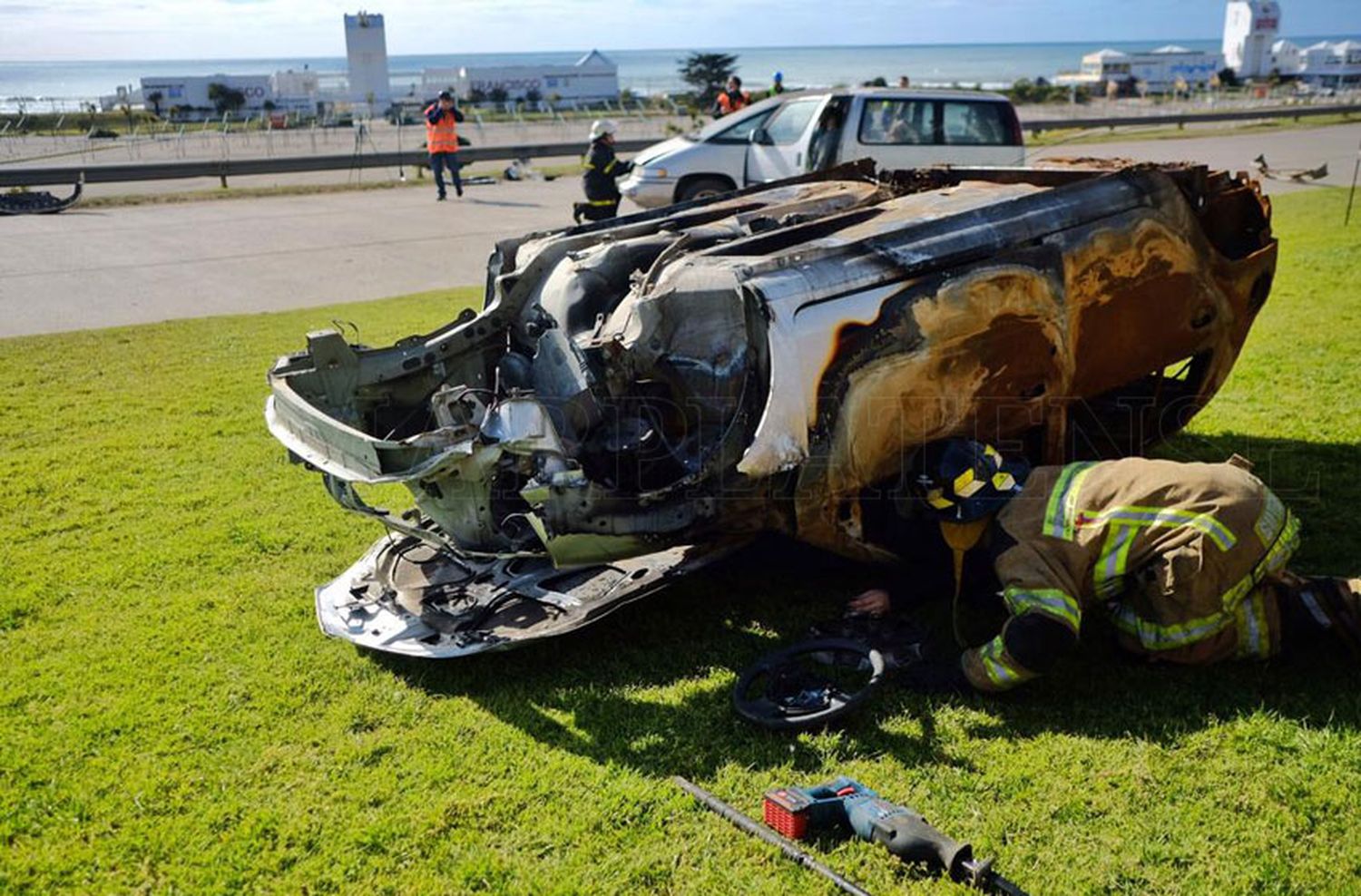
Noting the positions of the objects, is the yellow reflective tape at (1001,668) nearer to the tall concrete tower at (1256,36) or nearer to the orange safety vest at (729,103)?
the orange safety vest at (729,103)

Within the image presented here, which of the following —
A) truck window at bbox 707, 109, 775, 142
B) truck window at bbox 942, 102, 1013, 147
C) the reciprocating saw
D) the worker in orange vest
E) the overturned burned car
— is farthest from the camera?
the worker in orange vest

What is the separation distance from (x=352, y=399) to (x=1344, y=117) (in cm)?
3775

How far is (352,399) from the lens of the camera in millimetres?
5223

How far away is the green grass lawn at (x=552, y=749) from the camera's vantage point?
3.42m

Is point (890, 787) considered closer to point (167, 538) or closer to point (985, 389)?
point (985, 389)

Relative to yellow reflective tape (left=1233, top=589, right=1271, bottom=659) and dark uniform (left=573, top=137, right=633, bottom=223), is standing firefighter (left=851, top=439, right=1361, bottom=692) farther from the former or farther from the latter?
dark uniform (left=573, top=137, right=633, bottom=223)

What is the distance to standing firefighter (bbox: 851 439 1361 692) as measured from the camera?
3.95m

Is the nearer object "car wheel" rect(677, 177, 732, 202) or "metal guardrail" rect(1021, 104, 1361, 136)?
"car wheel" rect(677, 177, 732, 202)

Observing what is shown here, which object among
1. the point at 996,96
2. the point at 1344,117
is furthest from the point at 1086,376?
the point at 1344,117

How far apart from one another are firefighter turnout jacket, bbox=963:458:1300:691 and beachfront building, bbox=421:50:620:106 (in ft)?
174

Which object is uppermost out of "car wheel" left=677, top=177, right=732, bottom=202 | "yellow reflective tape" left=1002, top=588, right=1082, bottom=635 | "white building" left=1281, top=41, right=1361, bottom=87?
"white building" left=1281, top=41, right=1361, bottom=87

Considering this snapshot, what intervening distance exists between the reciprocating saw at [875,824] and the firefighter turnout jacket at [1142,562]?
82 cm

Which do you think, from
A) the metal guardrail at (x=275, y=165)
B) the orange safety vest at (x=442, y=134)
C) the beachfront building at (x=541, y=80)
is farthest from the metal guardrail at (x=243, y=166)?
the beachfront building at (x=541, y=80)

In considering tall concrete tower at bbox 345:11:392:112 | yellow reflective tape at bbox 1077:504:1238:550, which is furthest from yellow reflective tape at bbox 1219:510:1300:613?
tall concrete tower at bbox 345:11:392:112
